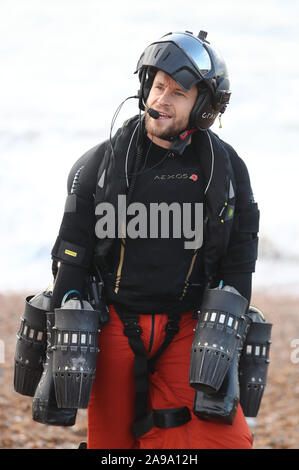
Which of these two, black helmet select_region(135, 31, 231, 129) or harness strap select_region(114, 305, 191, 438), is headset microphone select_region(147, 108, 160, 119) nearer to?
black helmet select_region(135, 31, 231, 129)

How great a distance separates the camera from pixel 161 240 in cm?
439

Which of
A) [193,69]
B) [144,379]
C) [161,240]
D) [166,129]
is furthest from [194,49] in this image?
[144,379]

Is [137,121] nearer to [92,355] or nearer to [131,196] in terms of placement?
[131,196]

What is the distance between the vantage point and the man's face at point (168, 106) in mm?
4309

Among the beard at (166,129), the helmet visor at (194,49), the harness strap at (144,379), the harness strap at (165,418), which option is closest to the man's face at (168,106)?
the beard at (166,129)

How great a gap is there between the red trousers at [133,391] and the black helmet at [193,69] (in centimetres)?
104

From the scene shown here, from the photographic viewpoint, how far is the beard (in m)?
4.33

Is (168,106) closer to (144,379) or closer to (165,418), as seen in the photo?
(144,379)

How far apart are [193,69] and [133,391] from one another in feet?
5.34

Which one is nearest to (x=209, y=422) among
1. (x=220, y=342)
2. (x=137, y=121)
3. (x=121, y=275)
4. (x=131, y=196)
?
(x=220, y=342)

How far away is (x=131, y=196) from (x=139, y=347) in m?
0.75

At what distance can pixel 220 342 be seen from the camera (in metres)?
4.25

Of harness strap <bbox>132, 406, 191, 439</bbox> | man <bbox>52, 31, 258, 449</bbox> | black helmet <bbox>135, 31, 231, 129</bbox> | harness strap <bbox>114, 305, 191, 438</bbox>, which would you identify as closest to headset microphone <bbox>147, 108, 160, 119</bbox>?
man <bbox>52, 31, 258, 449</bbox>
